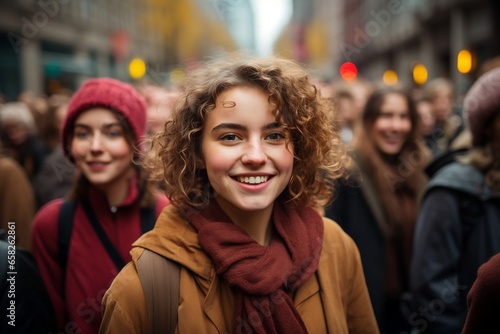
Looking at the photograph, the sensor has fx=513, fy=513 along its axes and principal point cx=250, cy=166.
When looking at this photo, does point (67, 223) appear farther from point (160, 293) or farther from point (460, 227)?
point (460, 227)

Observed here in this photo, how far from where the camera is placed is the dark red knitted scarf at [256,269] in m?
1.86

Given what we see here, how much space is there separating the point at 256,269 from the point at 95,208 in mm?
1287

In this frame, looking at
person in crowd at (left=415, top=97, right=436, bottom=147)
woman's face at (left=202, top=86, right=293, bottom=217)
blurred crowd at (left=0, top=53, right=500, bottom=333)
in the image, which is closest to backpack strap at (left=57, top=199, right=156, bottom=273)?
blurred crowd at (left=0, top=53, right=500, bottom=333)

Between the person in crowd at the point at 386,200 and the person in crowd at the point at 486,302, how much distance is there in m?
1.84

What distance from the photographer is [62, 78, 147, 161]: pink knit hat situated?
113 inches

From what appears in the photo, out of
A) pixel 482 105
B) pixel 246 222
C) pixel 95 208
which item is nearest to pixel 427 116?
pixel 482 105

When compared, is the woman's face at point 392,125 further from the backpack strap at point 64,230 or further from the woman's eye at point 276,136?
the backpack strap at point 64,230

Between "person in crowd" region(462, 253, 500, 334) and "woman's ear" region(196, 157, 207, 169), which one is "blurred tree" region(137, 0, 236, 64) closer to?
"woman's ear" region(196, 157, 207, 169)

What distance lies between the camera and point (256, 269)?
6.21 ft

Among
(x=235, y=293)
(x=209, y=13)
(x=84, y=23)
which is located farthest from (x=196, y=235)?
(x=209, y=13)

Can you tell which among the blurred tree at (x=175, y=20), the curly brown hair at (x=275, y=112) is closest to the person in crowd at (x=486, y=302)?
the curly brown hair at (x=275, y=112)

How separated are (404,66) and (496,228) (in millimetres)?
26468

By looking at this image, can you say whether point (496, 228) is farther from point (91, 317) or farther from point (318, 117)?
point (91, 317)

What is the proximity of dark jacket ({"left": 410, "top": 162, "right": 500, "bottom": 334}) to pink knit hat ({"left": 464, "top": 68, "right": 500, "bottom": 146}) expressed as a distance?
0.74 ft
